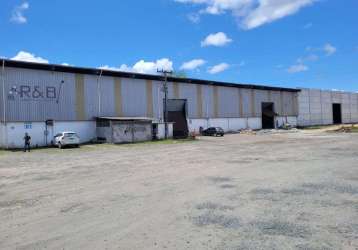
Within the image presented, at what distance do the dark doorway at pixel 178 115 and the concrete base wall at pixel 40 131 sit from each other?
1467cm

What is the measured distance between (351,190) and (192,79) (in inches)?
2017

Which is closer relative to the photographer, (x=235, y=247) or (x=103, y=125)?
(x=235, y=247)

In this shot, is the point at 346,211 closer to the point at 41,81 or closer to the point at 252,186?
the point at 252,186

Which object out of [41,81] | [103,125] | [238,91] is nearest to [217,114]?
[238,91]

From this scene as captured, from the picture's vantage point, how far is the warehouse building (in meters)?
41.3

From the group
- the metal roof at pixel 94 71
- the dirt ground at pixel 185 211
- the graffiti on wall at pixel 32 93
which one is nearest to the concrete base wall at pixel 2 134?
the graffiti on wall at pixel 32 93

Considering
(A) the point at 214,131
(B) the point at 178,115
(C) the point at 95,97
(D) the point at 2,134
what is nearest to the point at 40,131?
(D) the point at 2,134

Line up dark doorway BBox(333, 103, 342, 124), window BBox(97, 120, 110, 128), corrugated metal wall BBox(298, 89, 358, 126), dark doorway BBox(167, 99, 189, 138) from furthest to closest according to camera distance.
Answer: dark doorway BBox(333, 103, 342, 124)
corrugated metal wall BBox(298, 89, 358, 126)
dark doorway BBox(167, 99, 189, 138)
window BBox(97, 120, 110, 128)

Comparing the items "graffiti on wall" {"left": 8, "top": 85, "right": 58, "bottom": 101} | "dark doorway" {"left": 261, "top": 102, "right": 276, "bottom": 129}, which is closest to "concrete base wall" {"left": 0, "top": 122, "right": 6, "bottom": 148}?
"graffiti on wall" {"left": 8, "top": 85, "right": 58, "bottom": 101}

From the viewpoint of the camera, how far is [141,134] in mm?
47938

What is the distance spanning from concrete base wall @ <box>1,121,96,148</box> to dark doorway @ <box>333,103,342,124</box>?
6819 cm

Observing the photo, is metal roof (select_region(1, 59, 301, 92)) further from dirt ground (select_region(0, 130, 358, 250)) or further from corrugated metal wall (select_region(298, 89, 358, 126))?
dirt ground (select_region(0, 130, 358, 250))

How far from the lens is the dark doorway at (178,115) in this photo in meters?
59.3

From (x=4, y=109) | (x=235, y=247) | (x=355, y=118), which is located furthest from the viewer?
(x=355, y=118)
